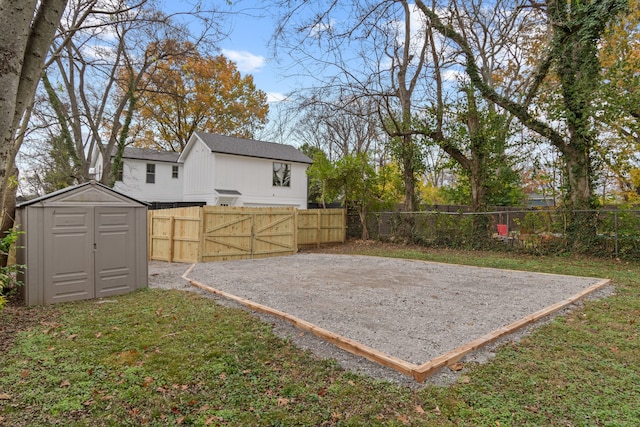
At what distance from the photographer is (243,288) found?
22.0ft

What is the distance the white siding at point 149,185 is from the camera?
70.8 ft

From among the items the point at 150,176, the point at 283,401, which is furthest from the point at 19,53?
the point at 150,176

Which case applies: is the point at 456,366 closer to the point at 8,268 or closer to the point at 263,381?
the point at 263,381

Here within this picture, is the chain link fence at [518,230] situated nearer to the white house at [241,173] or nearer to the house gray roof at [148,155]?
the white house at [241,173]

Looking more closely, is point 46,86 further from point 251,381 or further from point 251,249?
point 251,381

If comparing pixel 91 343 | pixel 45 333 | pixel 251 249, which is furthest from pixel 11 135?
pixel 251 249

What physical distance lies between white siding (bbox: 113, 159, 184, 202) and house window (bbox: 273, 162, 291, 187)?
6.55 meters

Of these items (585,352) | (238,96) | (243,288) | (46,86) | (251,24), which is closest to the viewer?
(585,352)

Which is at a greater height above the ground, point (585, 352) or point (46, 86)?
point (46, 86)

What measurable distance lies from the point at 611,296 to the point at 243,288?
6.26 meters

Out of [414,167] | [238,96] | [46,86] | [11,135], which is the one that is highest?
[238,96]

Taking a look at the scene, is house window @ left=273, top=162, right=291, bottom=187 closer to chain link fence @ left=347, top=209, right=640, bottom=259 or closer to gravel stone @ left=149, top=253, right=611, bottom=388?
chain link fence @ left=347, top=209, right=640, bottom=259

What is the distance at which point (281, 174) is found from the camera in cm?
2139

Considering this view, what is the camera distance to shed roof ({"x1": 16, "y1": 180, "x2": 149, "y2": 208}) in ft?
18.2
